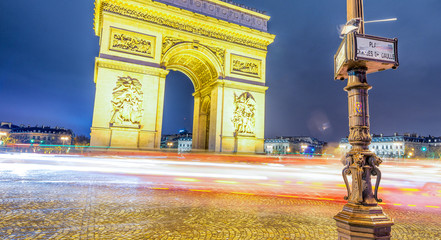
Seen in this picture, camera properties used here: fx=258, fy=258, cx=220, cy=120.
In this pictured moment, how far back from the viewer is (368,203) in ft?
8.35

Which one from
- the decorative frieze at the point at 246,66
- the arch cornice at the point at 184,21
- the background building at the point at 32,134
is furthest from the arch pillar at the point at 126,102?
the background building at the point at 32,134

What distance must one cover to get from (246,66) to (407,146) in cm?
9177

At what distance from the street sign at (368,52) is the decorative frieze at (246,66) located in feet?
65.8

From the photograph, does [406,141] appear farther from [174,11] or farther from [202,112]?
[174,11]

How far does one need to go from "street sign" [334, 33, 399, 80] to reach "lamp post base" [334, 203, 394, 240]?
1.48 metres

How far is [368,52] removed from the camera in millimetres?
2713

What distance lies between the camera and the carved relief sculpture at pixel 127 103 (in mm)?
17625

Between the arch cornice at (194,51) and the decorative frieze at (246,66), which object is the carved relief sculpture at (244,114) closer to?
the decorative frieze at (246,66)

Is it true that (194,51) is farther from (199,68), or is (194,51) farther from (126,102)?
(126,102)

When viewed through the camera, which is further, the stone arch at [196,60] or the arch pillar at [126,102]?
the stone arch at [196,60]

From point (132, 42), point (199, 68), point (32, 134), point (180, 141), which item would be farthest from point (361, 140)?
point (32, 134)

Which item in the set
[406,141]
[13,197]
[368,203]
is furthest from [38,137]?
[406,141]

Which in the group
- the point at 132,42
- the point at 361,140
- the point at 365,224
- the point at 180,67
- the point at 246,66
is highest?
the point at 180,67

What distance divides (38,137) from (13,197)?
347 ft
